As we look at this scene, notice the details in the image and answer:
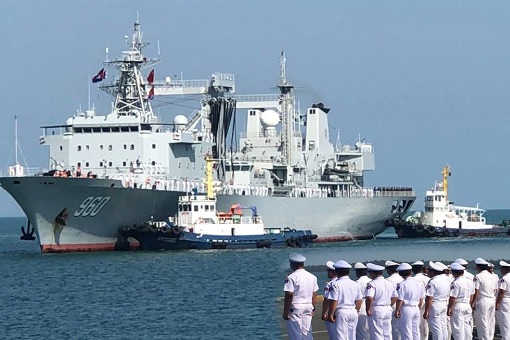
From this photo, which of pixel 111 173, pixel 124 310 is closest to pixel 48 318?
pixel 124 310

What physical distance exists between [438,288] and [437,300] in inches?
8.1

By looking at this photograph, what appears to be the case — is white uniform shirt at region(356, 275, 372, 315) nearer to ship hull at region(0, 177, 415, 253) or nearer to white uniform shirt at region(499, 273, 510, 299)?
white uniform shirt at region(499, 273, 510, 299)

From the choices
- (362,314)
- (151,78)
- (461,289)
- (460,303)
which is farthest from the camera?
(151,78)

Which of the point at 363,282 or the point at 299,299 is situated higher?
the point at 363,282

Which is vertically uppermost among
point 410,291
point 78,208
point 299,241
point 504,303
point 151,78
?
point 151,78

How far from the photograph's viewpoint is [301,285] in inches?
664

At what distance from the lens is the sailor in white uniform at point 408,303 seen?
18266mm

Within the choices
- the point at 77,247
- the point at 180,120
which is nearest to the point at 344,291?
the point at 77,247

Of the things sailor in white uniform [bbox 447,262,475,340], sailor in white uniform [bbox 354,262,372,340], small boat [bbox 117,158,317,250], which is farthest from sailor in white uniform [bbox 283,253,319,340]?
small boat [bbox 117,158,317,250]

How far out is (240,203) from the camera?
6397 cm

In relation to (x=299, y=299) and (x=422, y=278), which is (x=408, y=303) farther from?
(x=299, y=299)

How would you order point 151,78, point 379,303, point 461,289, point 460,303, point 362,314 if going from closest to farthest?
point 379,303, point 362,314, point 461,289, point 460,303, point 151,78

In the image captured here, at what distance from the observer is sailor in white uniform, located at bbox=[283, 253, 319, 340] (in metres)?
16.8

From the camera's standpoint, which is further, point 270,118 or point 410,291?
point 270,118
